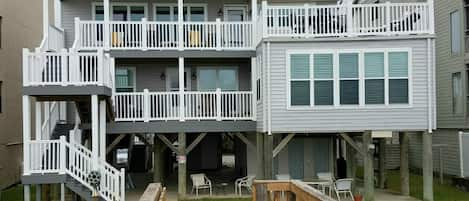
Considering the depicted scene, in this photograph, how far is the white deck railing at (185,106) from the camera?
17.6m

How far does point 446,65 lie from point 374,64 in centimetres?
737

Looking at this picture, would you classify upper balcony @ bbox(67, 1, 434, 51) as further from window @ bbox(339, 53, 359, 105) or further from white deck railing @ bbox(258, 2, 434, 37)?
window @ bbox(339, 53, 359, 105)

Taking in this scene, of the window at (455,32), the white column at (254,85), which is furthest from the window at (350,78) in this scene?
the window at (455,32)

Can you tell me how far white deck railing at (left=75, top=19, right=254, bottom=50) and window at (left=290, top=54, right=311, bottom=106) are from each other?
2766 mm

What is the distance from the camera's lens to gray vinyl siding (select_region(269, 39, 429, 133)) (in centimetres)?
1591

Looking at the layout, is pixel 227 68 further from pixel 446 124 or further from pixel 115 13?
pixel 446 124

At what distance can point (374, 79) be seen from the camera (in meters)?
16.0

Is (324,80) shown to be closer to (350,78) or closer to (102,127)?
(350,78)

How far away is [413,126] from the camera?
52.3 feet

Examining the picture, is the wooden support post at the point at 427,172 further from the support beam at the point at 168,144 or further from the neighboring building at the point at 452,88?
the support beam at the point at 168,144

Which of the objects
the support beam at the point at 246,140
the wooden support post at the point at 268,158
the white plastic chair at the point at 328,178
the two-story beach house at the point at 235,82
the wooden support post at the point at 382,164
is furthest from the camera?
the wooden support post at the point at 382,164

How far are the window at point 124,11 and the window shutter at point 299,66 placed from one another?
660 centimetres

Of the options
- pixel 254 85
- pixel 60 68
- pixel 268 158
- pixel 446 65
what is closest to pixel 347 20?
pixel 254 85

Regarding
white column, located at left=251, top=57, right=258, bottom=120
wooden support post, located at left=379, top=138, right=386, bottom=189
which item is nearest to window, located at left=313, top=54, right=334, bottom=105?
white column, located at left=251, top=57, right=258, bottom=120
